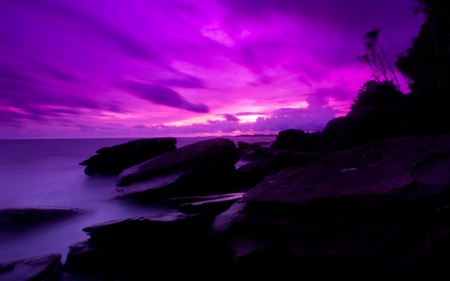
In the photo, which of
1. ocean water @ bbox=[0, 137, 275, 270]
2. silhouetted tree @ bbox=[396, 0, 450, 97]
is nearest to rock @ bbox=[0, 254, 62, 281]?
ocean water @ bbox=[0, 137, 275, 270]

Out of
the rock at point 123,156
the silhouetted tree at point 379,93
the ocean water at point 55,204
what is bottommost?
the ocean water at point 55,204

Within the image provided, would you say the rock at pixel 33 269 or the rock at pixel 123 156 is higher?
the rock at pixel 123 156

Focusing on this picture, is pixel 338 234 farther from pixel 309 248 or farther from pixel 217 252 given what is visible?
pixel 217 252

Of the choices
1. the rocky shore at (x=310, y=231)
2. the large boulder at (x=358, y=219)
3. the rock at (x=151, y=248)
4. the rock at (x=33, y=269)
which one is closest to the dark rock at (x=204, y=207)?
the rocky shore at (x=310, y=231)

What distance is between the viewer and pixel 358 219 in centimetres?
378

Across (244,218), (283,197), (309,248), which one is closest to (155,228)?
(244,218)

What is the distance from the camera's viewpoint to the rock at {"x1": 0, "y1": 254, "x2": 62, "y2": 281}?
4512 millimetres

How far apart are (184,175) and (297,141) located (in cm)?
2127

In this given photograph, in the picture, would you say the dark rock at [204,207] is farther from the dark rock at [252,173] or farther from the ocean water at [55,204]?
the dark rock at [252,173]

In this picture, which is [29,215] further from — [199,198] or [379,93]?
[379,93]

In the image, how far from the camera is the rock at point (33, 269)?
451 centimetres

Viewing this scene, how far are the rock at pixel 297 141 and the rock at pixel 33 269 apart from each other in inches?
973

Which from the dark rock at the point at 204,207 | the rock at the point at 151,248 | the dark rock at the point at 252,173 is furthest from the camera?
the dark rock at the point at 252,173

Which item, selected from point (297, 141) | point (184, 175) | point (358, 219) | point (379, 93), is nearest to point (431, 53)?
point (379, 93)
